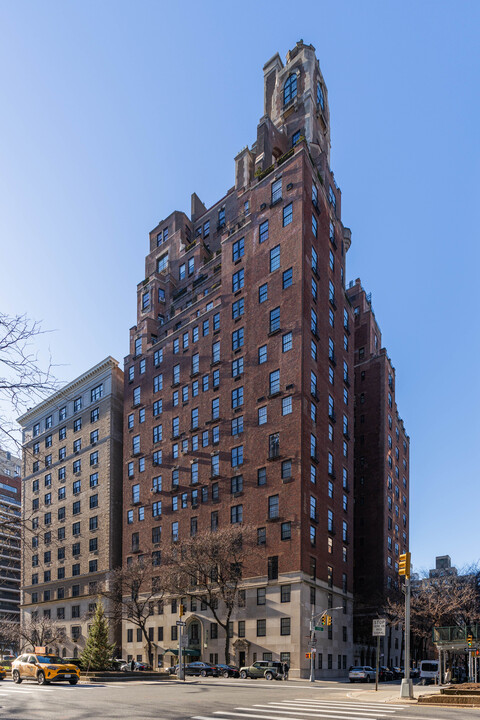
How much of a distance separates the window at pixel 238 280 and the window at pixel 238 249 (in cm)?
192

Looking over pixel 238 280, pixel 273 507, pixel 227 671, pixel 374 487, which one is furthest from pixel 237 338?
pixel 374 487

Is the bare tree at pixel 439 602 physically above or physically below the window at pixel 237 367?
below

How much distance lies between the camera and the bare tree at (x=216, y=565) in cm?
5691

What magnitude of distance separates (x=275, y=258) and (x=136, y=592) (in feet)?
131

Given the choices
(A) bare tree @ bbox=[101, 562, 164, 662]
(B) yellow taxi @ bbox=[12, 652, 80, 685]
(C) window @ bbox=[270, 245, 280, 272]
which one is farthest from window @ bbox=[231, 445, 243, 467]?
(B) yellow taxi @ bbox=[12, 652, 80, 685]

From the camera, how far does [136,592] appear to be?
2648 inches

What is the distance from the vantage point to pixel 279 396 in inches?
2502

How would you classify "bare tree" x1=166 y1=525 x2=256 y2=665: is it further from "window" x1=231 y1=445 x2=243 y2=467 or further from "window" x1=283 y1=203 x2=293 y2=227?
"window" x1=283 y1=203 x2=293 y2=227

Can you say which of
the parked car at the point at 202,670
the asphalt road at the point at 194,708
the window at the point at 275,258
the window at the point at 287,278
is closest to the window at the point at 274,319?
the window at the point at 287,278

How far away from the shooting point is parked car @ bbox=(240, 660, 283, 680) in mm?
49406

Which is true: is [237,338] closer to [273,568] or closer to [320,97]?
[273,568]

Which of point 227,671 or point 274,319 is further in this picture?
point 274,319

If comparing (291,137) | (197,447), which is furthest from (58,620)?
(291,137)

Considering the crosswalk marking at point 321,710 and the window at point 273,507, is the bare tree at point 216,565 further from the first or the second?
the crosswalk marking at point 321,710
